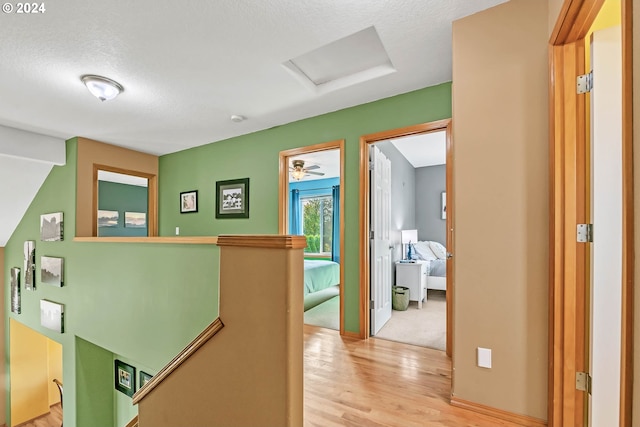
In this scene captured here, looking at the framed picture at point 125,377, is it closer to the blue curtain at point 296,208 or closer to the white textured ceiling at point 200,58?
the white textured ceiling at point 200,58

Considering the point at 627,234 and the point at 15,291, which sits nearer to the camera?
the point at 627,234

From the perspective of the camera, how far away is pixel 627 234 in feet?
2.36

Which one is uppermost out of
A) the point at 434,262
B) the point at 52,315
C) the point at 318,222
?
the point at 318,222

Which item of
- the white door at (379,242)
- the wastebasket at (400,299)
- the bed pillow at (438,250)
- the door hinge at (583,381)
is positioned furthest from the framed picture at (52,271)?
the bed pillow at (438,250)

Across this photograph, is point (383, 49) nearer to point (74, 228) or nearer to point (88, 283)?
point (88, 283)

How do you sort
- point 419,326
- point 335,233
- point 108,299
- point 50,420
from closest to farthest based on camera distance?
point 108,299
point 419,326
point 50,420
point 335,233

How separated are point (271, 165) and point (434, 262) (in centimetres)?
329

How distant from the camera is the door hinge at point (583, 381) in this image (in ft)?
4.63

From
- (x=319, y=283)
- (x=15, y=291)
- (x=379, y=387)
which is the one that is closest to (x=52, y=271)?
(x=15, y=291)

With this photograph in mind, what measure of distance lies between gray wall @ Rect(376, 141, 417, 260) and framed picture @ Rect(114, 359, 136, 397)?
4197 mm

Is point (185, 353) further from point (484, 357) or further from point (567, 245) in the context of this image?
point (567, 245)

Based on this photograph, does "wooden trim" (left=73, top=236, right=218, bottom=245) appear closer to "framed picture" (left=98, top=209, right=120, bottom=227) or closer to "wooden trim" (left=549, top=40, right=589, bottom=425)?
"wooden trim" (left=549, top=40, right=589, bottom=425)

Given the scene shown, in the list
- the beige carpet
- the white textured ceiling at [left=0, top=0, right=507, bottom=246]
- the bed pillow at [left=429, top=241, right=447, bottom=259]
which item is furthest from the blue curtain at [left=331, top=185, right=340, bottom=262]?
the white textured ceiling at [left=0, top=0, right=507, bottom=246]

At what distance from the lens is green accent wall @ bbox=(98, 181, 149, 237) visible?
6.25 metres
